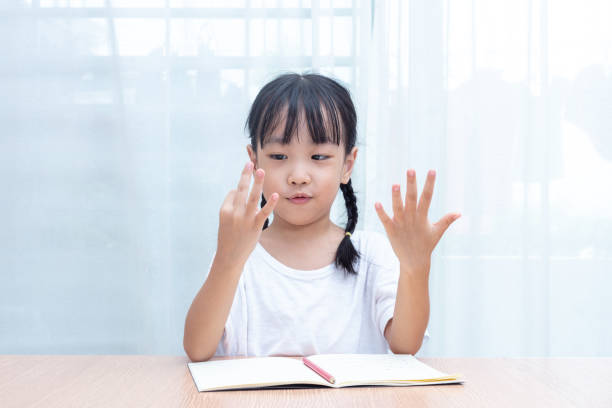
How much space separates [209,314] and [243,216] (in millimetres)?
186

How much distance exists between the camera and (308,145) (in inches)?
39.4

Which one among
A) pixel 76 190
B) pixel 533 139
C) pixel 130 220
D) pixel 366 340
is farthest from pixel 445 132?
pixel 76 190

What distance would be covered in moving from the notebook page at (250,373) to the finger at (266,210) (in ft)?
0.63

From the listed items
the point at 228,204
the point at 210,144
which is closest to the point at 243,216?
the point at 228,204

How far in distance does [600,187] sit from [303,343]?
3.47 feet

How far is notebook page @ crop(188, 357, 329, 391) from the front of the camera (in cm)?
66

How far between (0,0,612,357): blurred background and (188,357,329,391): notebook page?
0.70 m

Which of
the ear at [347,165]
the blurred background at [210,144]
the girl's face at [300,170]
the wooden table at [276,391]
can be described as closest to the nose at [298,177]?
the girl's face at [300,170]

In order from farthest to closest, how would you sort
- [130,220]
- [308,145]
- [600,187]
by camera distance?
[600,187]
[130,220]
[308,145]

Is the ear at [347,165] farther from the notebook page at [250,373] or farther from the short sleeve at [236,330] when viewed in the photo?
the notebook page at [250,373]

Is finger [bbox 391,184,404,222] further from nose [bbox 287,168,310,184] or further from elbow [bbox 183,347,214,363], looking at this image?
elbow [bbox 183,347,214,363]

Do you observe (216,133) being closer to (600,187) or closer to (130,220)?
(130,220)

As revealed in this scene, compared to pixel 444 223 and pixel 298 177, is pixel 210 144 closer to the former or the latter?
pixel 298 177

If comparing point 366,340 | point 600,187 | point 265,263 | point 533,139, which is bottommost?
point 366,340
